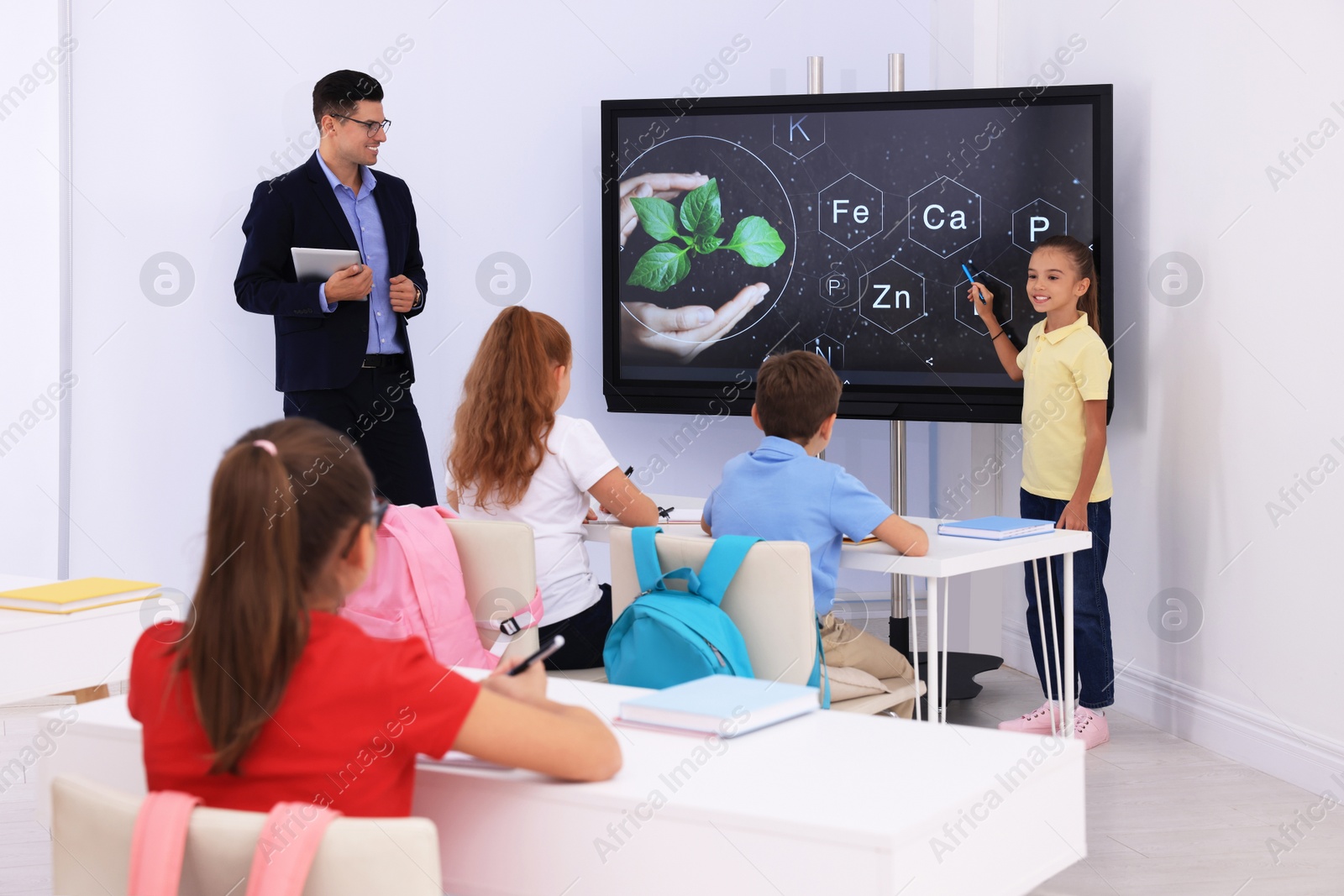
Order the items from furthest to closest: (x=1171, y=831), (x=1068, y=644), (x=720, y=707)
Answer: (x=1068, y=644), (x=1171, y=831), (x=720, y=707)

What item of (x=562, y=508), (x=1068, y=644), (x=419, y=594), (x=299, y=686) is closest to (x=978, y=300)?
(x=1068, y=644)

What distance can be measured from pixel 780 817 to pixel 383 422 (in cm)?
304

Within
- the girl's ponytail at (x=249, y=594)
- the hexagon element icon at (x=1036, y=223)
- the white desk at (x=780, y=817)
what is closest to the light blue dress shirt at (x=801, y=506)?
the white desk at (x=780, y=817)

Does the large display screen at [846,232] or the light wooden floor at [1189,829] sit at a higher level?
the large display screen at [846,232]

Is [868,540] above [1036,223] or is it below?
below

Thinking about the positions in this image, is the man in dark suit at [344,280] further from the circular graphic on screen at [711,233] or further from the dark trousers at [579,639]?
the dark trousers at [579,639]

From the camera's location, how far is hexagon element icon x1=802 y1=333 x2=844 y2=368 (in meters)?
4.25

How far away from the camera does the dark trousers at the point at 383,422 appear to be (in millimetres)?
3879

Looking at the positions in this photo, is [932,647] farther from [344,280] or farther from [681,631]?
[344,280]

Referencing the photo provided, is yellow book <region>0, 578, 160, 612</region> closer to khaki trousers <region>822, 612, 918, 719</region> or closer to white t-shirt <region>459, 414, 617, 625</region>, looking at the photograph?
white t-shirt <region>459, 414, 617, 625</region>

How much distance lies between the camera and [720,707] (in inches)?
58.3

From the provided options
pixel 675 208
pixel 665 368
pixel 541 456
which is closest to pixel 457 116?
pixel 675 208

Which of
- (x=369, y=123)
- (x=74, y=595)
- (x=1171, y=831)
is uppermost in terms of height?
(x=369, y=123)

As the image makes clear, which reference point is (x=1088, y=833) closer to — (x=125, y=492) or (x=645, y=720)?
(x=645, y=720)
